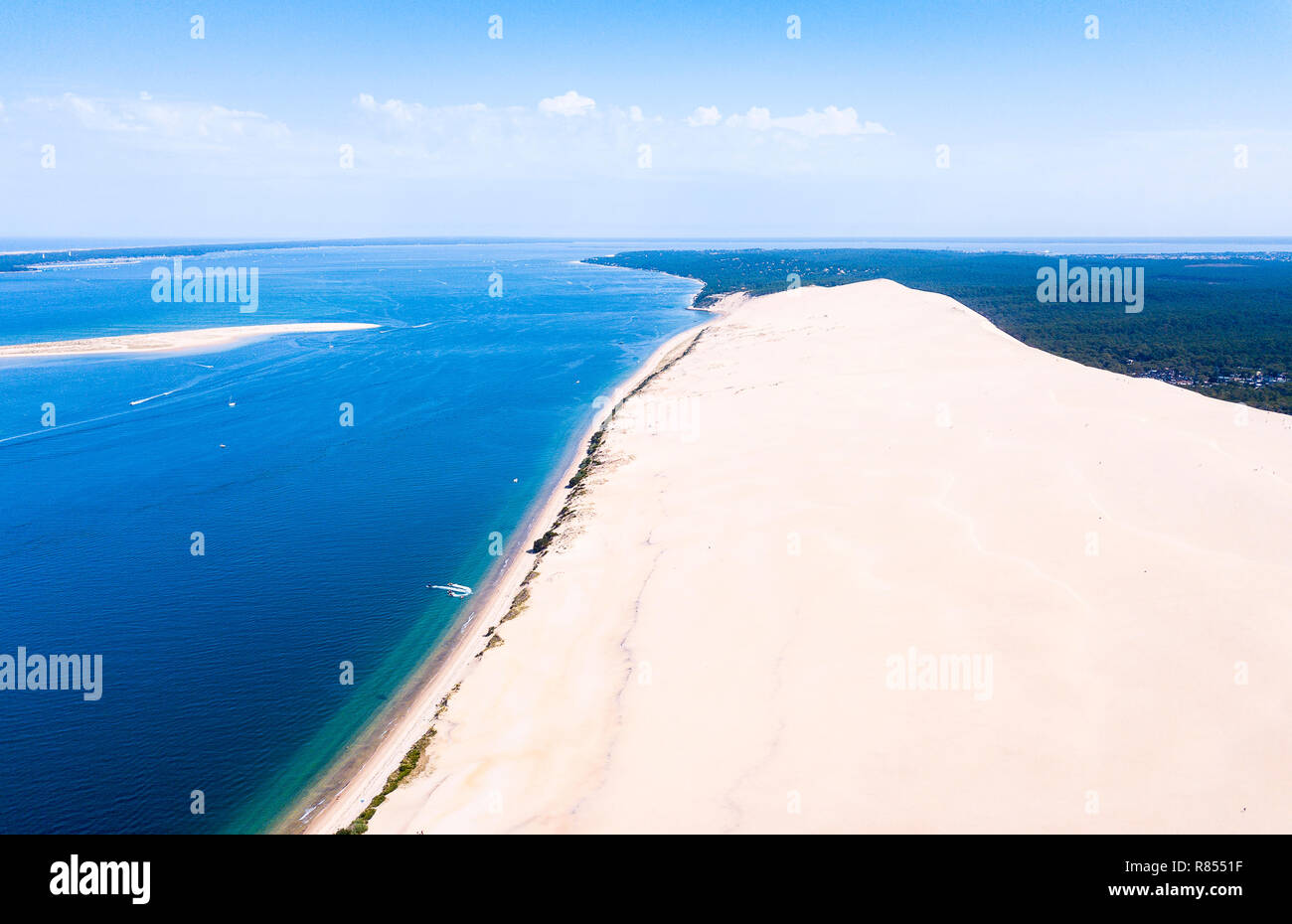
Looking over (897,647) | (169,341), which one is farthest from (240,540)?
(169,341)

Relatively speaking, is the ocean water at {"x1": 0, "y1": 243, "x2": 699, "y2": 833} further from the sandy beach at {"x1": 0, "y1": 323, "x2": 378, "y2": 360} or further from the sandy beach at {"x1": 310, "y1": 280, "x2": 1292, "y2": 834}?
the sandy beach at {"x1": 0, "y1": 323, "x2": 378, "y2": 360}

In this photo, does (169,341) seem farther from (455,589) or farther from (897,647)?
(897,647)

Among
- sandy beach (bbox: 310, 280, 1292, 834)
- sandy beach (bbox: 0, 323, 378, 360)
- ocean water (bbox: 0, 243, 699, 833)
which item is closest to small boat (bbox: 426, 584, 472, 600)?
ocean water (bbox: 0, 243, 699, 833)

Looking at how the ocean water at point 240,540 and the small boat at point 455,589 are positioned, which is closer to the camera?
the ocean water at point 240,540

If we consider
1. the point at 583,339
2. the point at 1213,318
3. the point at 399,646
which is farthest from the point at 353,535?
the point at 1213,318

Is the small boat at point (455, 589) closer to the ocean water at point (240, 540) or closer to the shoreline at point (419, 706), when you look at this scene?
the ocean water at point (240, 540)

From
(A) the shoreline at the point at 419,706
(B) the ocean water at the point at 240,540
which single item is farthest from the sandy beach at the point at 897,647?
(B) the ocean water at the point at 240,540

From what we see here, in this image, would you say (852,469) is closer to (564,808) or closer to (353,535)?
(564,808)
